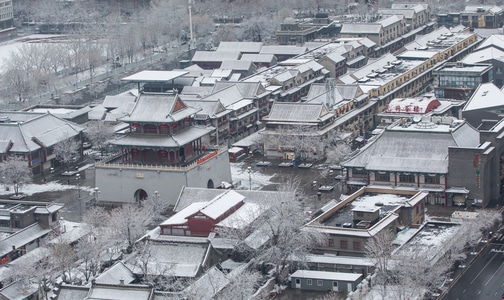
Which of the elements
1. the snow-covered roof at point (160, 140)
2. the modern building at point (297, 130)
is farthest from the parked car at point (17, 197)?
the modern building at point (297, 130)

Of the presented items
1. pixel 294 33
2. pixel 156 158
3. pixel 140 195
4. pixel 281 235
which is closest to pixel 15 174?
pixel 140 195

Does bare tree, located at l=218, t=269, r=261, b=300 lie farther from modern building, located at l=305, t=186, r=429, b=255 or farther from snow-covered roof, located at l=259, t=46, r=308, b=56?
snow-covered roof, located at l=259, t=46, r=308, b=56

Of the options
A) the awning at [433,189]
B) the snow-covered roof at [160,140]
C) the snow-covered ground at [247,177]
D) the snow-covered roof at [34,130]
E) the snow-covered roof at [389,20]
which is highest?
the snow-covered roof at [389,20]

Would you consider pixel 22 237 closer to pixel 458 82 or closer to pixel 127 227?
pixel 127 227

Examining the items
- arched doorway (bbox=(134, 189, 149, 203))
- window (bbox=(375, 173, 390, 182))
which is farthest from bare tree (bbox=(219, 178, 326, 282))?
arched doorway (bbox=(134, 189, 149, 203))

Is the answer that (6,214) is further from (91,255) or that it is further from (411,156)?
(411,156)

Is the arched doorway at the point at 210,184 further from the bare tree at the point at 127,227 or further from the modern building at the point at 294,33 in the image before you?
the modern building at the point at 294,33

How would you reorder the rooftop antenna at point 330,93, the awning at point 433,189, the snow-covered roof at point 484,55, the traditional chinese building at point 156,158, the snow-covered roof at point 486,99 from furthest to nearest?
the snow-covered roof at point 484,55, the rooftop antenna at point 330,93, the snow-covered roof at point 486,99, the traditional chinese building at point 156,158, the awning at point 433,189
